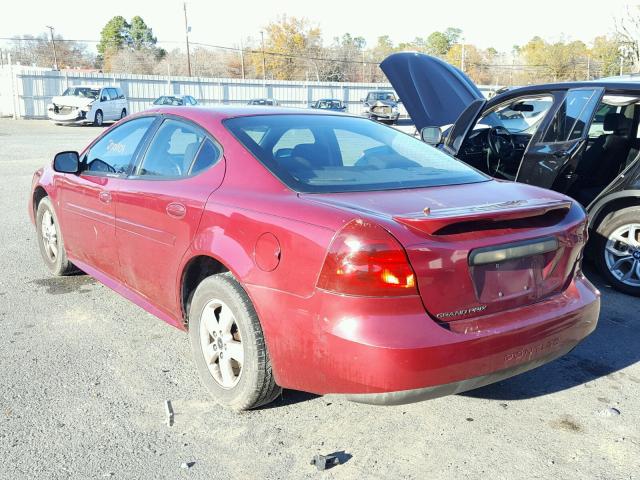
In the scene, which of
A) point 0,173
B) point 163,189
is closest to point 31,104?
point 0,173

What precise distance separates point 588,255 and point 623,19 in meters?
34.4

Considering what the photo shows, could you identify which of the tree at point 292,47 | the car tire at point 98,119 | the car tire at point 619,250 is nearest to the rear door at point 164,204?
the car tire at point 619,250

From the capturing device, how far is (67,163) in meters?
4.68

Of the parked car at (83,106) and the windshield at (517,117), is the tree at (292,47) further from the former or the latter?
the windshield at (517,117)

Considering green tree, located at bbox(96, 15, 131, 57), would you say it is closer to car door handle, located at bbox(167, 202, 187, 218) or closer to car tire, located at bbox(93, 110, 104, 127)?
car tire, located at bbox(93, 110, 104, 127)

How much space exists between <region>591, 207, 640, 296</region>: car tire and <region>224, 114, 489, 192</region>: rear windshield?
207 cm

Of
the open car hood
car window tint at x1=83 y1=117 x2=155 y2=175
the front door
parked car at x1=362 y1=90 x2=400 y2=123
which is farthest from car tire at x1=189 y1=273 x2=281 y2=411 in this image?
parked car at x1=362 y1=90 x2=400 y2=123

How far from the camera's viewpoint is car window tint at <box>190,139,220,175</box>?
3494 mm

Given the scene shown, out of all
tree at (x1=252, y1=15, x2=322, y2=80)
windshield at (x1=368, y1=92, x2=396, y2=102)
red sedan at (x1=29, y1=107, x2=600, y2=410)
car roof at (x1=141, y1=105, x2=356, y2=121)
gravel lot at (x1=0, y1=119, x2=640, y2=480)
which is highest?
tree at (x1=252, y1=15, x2=322, y2=80)

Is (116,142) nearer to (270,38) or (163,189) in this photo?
(163,189)

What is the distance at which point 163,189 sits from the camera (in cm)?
366

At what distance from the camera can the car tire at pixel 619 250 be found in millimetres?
5160

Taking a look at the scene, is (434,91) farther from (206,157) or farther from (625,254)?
(206,157)

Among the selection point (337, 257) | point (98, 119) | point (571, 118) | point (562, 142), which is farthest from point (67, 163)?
point (98, 119)
